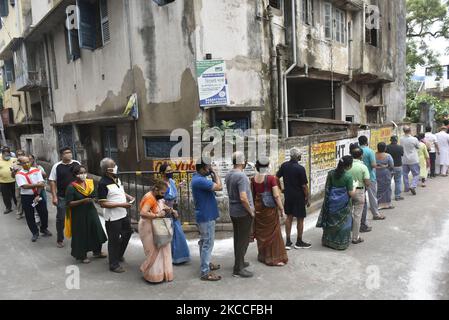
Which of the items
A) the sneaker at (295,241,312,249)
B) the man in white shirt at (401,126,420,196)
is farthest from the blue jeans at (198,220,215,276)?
the man in white shirt at (401,126,420,196)

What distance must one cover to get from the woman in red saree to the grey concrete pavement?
18 cm

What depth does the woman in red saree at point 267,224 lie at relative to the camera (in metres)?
5.15

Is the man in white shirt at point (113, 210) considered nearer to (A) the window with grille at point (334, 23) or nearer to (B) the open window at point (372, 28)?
(A) the window with grille at point (334, 23)

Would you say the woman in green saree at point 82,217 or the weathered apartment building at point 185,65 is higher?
the weathered apartment building at point 185,65

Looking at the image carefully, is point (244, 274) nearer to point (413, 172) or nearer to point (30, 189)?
point (30, 189)

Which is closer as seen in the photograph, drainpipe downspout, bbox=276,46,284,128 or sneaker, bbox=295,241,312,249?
sneaker, bbox=295,241,312,249

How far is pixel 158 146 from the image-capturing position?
355 inches

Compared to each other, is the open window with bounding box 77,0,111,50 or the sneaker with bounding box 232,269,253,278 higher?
the open window with bounding box 77,0,111,50

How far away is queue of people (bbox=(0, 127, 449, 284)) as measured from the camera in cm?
482

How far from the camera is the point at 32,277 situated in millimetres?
5164

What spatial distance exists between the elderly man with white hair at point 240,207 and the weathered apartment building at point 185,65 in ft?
12.0

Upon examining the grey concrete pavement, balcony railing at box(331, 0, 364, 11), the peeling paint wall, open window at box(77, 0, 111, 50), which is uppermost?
balcony railing at box(331, 0, 364, 11)

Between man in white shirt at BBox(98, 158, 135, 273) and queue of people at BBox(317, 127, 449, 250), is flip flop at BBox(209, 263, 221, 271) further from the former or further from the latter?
queue of people at BBox(317, 127, 449, 250)

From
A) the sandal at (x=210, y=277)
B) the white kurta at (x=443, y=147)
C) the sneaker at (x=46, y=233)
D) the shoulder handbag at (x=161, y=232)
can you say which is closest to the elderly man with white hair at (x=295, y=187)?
the sandal at (x=210, y=277)
